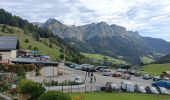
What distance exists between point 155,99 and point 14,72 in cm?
2664

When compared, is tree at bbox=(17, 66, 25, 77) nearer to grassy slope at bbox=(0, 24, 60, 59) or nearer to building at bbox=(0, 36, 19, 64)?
building at bbox=(0, 36, 19, 64)

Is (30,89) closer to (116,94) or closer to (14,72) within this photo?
(116,94)

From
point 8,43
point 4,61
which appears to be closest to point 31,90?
point 4,61

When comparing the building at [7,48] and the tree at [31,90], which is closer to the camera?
the tree at [31,90]

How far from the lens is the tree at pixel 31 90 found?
35.0 meters

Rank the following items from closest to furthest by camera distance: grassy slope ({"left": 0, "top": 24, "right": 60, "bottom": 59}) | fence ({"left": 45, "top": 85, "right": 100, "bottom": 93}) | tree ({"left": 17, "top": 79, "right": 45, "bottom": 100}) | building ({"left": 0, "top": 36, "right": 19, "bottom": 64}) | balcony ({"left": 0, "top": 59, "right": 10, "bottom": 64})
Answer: tree ({"left": 17, "top": 79, "right": 45, "bottom": 100}) → fence ({"left": 45, "top": 85, "right": 100, "bottom": 93}) → balcony ({"left": 0, "top": 59, "right": 10, "bottom": 64}) → building ({"left": 0, "top": 36, "right": 19, "bottom": 64}) → grassy slope ({"left": 0, "top": 24, "right": 60, "bottom": 59})

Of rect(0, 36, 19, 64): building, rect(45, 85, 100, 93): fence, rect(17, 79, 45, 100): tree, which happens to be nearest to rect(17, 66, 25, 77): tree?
rect(45, 85, 100, 93): fence

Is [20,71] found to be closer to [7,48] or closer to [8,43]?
[7,48]

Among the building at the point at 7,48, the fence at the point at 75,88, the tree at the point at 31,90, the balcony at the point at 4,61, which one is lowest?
the fence at the point at 75,88

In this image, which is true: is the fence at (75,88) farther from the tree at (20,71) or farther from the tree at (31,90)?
the tree at (31,90)

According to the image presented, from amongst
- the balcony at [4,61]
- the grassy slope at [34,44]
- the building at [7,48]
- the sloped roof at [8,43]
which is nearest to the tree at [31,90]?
the balcony at [4,61]

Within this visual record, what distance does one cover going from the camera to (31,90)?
117ft

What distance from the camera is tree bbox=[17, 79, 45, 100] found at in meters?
35.0

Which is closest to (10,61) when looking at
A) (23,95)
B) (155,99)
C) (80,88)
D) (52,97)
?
(80,88)
